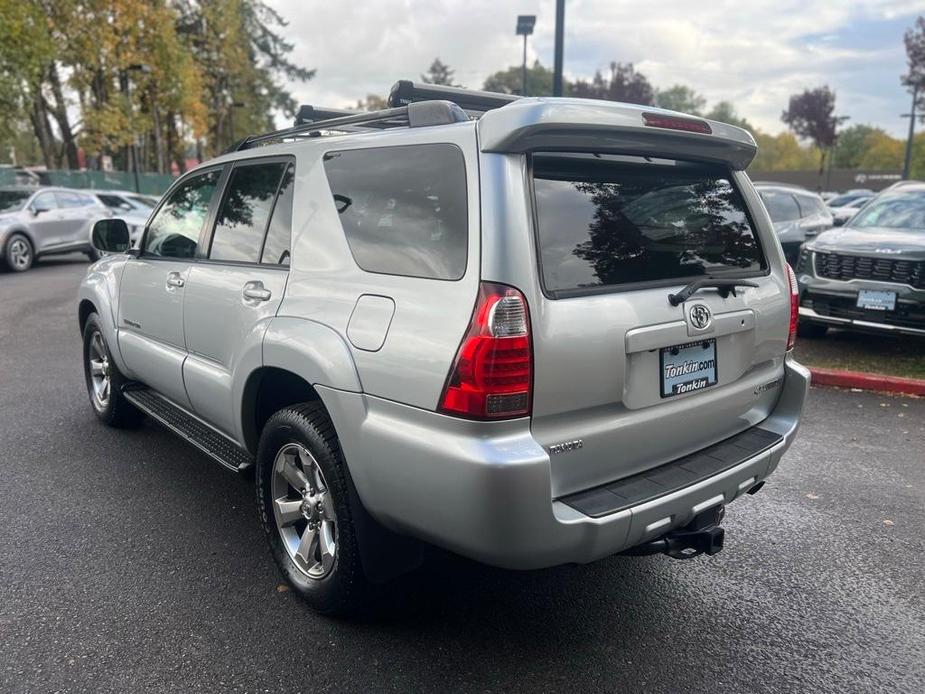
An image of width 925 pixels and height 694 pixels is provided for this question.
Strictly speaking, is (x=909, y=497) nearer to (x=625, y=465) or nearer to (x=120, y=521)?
(x=625, y=465)

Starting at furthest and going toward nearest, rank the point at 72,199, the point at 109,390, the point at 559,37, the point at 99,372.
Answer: the point at 72,199 → the point at 559,37 → the point at 99,372 → the point at 109,390

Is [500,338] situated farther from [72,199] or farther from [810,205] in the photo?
[72,199]

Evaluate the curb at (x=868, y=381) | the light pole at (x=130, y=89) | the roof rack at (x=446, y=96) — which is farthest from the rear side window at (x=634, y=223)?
the light pole at (x=130, y=89)

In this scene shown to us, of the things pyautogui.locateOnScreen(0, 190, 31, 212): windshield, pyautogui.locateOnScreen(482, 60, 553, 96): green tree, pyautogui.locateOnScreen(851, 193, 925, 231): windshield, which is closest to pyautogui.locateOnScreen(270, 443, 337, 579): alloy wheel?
pyautogui.locateOnScreen(851, 193, 925, 231): windshield

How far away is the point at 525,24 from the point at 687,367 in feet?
50.0

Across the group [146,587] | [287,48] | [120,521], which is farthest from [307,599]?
[287,48]

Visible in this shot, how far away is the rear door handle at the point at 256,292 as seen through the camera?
3.07 metres

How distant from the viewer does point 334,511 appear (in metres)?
2.68

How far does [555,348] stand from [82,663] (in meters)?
2.01

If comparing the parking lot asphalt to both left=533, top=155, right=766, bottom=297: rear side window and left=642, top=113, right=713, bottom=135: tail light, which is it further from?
left=642, top=113, right=713, bottom=135: tail light

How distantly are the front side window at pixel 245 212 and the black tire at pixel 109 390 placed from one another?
5.53 ft

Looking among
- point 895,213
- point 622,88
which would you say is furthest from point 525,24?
point 622,88

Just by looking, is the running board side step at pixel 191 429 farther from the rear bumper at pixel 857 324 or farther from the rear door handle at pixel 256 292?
the rear bumper at pixel 857 324

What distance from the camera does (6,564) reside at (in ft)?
10.6
